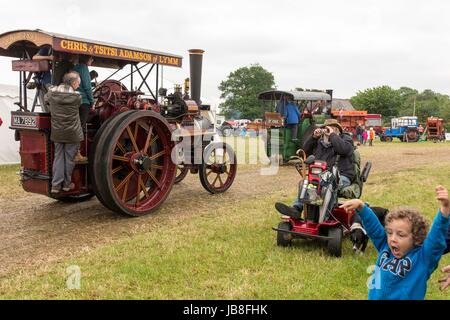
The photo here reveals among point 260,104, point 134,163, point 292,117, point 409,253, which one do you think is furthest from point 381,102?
point 409,253

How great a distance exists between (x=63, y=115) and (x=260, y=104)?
5458cm

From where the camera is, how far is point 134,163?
5.54m

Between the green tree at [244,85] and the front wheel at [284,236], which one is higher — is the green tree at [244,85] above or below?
above

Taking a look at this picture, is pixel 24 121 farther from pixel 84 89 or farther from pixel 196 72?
pixel 196 72

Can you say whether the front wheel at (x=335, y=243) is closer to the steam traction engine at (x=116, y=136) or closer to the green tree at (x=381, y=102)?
the steam traction engine at (x=116, y=136)

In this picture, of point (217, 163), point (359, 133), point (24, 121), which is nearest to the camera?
point (24, 121)

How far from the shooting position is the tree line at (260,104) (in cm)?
5088

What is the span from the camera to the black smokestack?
7.55 metres

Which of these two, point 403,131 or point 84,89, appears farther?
point 403,131

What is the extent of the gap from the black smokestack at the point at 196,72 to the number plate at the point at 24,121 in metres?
3.10

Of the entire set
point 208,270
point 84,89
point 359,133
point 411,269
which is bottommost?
point 208,270

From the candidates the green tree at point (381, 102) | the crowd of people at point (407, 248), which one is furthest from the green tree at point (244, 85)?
the crowd of people at point (407, 248)
